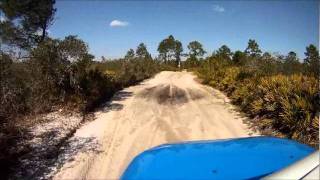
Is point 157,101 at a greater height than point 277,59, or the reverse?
point 277,59

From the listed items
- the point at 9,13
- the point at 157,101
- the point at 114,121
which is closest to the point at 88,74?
the point at 157,101

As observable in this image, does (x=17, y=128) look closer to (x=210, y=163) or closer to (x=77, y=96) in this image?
(x=77, y=96)

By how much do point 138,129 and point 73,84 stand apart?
4.95 meters

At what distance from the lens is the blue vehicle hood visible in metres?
2.99

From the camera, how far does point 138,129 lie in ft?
31.5

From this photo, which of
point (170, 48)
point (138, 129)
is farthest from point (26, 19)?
point (170, 48)

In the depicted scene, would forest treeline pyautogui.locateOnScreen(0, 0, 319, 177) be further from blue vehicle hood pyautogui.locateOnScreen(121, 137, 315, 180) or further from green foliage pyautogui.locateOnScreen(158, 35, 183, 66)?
green foliage pyautogui.locateOnScreen(158, 35, 183, 66)

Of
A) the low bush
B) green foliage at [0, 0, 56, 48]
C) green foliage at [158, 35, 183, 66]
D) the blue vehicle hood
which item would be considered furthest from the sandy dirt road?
green foliage at [158, 35, 183, 66]

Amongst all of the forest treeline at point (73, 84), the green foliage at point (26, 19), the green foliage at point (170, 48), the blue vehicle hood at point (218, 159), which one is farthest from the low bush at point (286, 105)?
the green foliage at point (170, 48)

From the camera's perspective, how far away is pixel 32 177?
6148 mm

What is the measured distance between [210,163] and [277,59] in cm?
1897

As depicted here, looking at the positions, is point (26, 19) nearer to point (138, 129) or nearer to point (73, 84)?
point (73, 84)

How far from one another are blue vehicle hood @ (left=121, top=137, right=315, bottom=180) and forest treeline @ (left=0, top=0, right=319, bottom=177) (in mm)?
4258

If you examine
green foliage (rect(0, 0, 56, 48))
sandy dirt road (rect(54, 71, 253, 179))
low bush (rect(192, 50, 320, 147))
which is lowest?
sandy dirt road (rect(54, 71, 253, 179))
